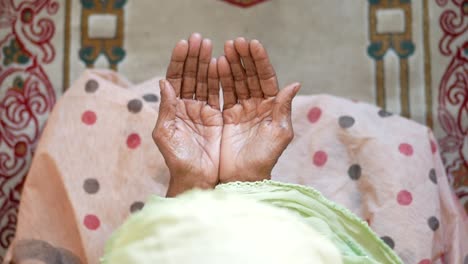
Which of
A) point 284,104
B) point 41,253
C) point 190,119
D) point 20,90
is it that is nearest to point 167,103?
point 190,119

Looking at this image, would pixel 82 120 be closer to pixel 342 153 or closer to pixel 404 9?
pixel 342 153

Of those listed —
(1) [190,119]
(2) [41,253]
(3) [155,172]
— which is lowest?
(2) [41,253]

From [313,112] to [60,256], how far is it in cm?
52

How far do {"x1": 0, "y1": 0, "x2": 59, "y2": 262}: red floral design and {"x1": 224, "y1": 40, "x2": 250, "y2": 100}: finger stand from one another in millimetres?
565

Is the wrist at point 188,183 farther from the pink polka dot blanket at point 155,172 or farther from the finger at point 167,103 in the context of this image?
the pink polka dot blanket at point 155,172

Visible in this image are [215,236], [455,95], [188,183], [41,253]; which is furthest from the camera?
[455,95]

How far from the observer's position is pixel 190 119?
1.04m

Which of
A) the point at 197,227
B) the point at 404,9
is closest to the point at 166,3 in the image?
the point at 404,9

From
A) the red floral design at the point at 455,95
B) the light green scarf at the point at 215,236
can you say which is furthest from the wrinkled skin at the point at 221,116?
the red floral design at the point at 455,95

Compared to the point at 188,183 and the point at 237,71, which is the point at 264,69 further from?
the point at 188,183

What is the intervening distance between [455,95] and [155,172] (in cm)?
66

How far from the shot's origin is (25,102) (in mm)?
1444

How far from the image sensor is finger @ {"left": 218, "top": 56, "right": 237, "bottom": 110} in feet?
3.41

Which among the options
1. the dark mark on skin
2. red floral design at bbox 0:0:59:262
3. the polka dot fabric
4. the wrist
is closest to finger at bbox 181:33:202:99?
the wrist
